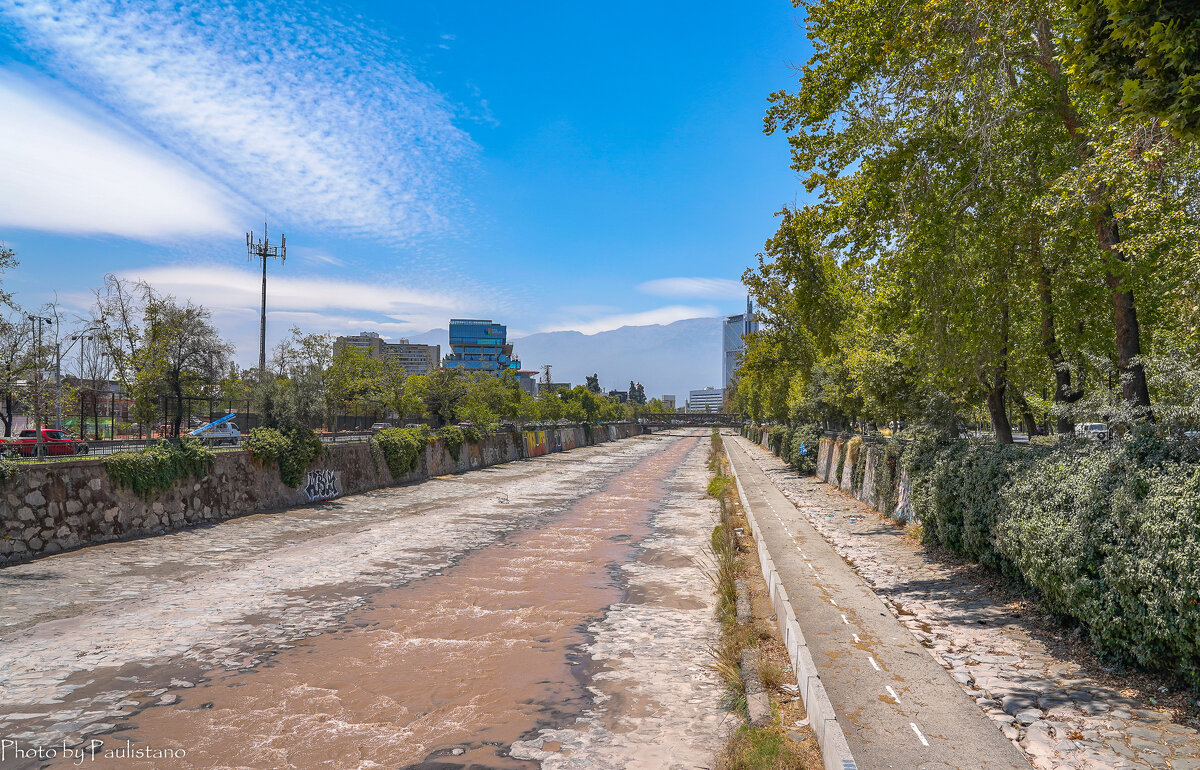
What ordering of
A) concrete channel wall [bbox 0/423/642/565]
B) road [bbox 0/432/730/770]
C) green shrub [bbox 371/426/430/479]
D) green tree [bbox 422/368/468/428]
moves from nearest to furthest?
1. road [bbox 0/432/730/770]
2. concrete channel wall [bbox 0/423/642/565]
3. green shrub [bbox 371/426/430/479]
4. green tree [bbox 422/368/468/428]

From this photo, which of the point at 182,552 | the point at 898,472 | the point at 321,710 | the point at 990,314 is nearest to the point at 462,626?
the point at 321,710

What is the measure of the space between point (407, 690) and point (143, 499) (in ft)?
40.1

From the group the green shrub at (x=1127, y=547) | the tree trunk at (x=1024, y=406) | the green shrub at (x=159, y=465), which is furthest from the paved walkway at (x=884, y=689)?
the green shrub at (x=159, y=465)

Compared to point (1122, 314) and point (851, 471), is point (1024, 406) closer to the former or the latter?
point (851, 471)

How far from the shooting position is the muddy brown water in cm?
584

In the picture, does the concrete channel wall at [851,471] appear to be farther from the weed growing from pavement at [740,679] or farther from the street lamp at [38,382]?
the street lamp at [38,382]

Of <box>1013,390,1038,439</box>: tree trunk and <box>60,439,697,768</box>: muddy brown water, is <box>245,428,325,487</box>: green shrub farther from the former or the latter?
<box>1013,390,1038,439</box>: tree trunk

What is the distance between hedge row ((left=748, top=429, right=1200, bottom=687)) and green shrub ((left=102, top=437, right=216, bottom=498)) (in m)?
17.3

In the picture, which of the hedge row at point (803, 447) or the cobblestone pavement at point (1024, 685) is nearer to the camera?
the cobblestone pavement at point (1024, 685)

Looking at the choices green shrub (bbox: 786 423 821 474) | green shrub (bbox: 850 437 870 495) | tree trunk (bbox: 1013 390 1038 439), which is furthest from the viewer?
green shrub (bbox: 786 423 821 474)

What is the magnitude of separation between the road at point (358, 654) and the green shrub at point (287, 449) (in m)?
4.36

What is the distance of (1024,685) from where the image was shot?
6.48 meters

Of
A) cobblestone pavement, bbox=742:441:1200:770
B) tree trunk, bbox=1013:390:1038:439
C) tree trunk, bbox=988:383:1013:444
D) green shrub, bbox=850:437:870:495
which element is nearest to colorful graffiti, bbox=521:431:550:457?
green shrub, bbox=850:437:870:495

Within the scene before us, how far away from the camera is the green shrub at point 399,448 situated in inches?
1136
